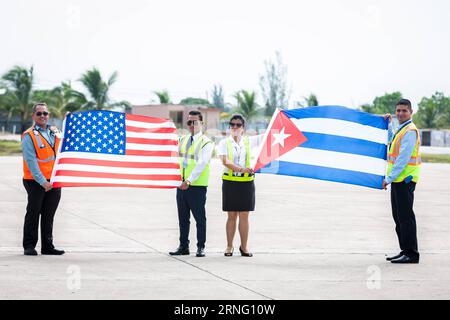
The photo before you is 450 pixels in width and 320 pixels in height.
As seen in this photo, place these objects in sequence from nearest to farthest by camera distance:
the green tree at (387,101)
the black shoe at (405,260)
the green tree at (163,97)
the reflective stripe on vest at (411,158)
A: the black shoe at (405,260), the reflective stripe on vest at (411,158), the green tree at (163,97), the green tree at (387,101)

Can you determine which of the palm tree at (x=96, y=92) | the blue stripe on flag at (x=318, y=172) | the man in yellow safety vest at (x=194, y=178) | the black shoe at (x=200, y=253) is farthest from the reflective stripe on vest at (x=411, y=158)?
the palm tree at (x=96, y=92)

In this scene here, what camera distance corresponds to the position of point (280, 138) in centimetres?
1077

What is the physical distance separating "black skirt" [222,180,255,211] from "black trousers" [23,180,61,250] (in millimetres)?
2151

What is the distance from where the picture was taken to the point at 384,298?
749 cm

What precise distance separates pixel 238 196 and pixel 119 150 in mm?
1721

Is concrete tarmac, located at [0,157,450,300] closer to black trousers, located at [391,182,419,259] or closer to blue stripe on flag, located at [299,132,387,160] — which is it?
black trousers, located at [391,182,419,259]

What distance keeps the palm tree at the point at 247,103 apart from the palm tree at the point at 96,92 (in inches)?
527

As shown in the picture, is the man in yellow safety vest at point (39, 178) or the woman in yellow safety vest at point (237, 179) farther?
the woman in yellow safety vest at point (237, 179)

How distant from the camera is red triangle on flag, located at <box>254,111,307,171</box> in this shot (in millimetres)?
10671

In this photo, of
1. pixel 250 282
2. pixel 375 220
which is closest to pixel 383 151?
pixel 250 282

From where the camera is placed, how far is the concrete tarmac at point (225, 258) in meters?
7.79

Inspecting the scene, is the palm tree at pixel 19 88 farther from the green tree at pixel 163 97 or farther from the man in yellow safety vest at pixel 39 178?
the man in yellow safety vest at pixel 39 178
